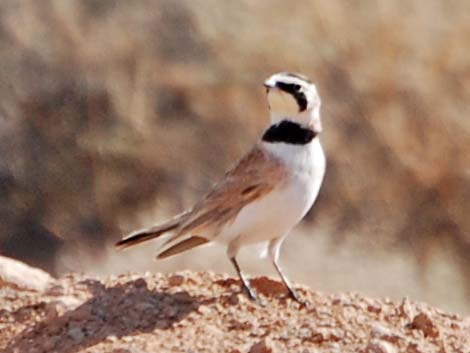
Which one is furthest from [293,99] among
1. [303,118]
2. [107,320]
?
[107,320]

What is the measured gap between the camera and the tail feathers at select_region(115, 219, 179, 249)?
35.2 ft

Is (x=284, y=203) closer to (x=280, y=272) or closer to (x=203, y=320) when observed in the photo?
(x=280, y=272)

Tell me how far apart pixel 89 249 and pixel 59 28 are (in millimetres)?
3004

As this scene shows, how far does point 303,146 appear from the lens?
1073cm

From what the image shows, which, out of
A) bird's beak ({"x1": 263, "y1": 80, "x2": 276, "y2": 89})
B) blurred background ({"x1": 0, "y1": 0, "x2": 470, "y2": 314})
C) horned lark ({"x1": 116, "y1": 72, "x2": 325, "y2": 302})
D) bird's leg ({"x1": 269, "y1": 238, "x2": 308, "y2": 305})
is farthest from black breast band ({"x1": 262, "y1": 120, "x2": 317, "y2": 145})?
blurred background ({"x1": 0, "y1": 0, "x2": 470, "y2": 314})

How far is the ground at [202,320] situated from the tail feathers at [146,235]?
19cm

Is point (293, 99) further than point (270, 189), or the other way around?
point (293, 99)

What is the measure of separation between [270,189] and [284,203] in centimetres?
12

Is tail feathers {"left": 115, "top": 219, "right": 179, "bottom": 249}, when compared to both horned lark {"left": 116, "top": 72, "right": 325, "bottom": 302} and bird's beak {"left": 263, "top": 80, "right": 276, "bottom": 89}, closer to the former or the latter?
horned lark {"left": 116, "top": 72, "right": 325, "bottom": 302}

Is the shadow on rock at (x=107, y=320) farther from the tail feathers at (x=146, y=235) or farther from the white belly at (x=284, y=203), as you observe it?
the white belly at (x=284, y=203)

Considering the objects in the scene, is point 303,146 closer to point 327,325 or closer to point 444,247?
point 327,325

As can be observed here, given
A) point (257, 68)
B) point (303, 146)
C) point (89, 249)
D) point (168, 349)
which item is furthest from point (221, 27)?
point (168, 349)

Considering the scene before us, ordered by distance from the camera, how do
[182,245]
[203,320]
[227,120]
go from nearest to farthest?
1. [203,320]
2. [182,245]
3. [227,120]

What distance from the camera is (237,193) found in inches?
422
